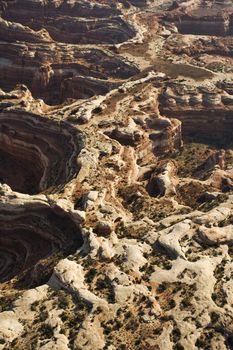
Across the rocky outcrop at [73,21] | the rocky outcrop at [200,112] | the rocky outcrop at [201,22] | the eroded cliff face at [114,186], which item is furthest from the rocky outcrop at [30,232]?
the rocky outcrop at [201,22]

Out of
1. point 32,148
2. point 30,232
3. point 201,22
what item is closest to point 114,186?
point 30,232

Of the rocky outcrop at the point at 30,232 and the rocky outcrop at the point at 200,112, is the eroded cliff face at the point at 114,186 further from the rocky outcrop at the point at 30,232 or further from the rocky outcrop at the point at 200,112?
the rocky outcrop at the point at 200,112

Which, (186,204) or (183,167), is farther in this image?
(183,167)

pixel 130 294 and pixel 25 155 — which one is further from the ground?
pixel 130 294

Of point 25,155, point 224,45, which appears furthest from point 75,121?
point 224,45

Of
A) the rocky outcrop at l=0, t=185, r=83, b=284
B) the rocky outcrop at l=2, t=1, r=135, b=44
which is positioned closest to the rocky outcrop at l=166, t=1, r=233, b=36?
the rocky outcrop at l=2, t=1, r=135, b=44

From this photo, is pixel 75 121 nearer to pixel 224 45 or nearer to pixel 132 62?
pixel 132 62

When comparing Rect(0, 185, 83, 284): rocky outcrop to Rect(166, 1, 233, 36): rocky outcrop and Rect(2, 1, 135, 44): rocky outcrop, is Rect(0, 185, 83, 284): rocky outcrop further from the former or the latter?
Rect(166, 1, 233, 36): rocky outcrop

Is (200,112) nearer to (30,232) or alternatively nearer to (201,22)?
(30,232)
